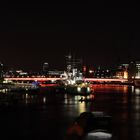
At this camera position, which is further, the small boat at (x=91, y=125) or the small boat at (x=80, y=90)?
the small boat at (x=80, y=90)

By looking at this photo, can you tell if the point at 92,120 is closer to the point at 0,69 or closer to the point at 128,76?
the point at 0,69

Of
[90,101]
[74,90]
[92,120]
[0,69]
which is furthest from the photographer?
[0,69]

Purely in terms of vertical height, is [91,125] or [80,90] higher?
[91,125]

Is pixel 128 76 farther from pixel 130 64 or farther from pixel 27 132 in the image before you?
pixel 27 132

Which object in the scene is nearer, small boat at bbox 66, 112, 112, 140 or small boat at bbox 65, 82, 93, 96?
small boat at bbox 66, 112, 112, 140

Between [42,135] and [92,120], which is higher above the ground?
[92,120]

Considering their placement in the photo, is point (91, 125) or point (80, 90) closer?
point (91, 125)

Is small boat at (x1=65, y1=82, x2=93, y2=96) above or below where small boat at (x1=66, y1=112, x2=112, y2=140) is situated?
below

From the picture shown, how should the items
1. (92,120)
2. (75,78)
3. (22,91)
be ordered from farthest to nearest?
(75,78) < (22,91) < (92,120)

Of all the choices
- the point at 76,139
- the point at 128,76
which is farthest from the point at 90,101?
the point at 128,76

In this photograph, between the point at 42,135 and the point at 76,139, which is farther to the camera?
the point at 42,135

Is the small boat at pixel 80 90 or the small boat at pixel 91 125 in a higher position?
the small boat at pixel 91 125

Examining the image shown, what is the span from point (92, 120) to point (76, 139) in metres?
0.71

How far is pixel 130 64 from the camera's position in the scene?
556 feet
